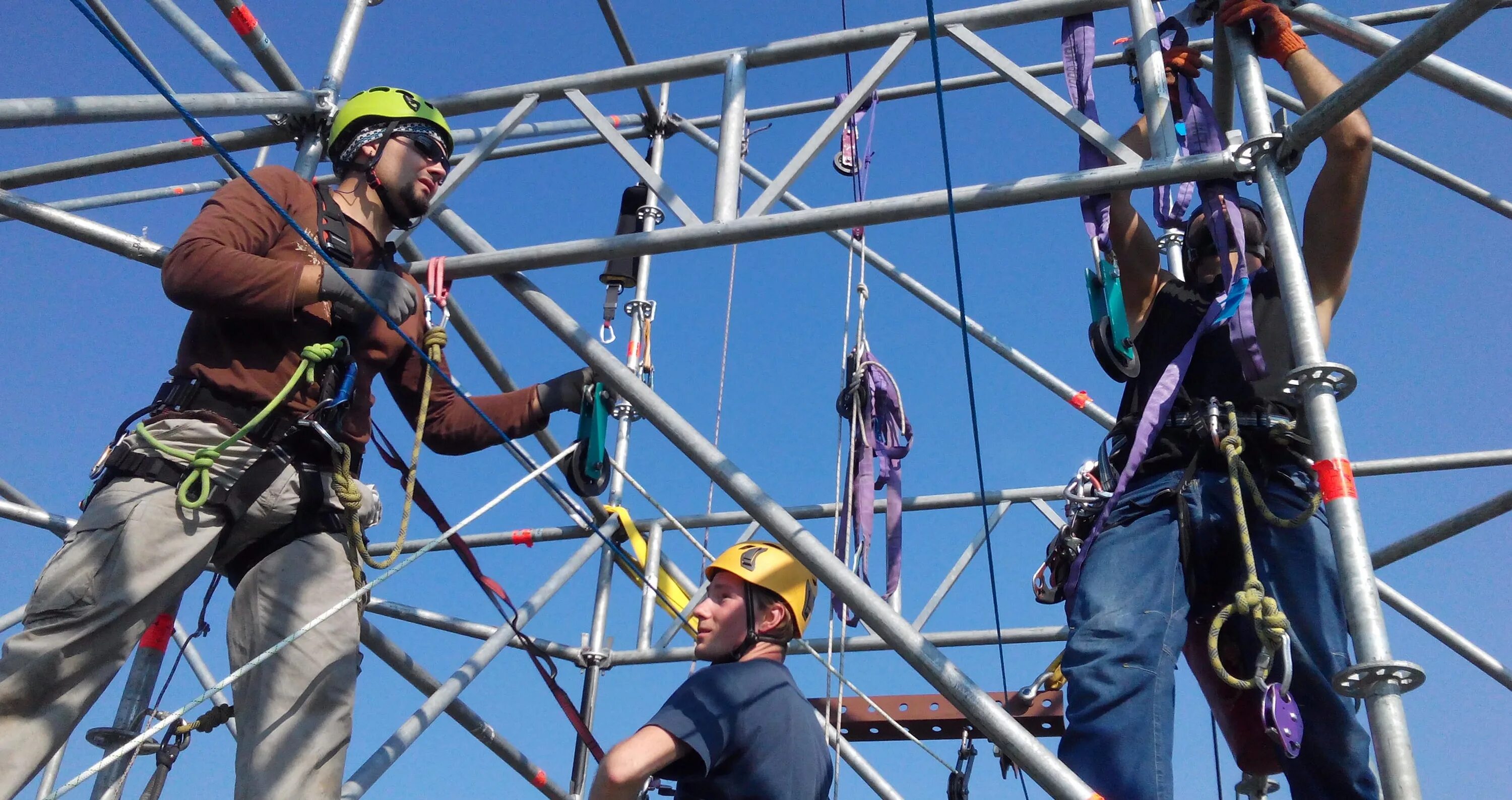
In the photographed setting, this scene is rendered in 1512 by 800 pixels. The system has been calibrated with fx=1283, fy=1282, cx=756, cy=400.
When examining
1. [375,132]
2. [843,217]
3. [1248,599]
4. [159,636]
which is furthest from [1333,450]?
[159,636]

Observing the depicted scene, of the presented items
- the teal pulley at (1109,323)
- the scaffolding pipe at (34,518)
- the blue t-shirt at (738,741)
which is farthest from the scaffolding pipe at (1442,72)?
the scaffolding pipe at (34,518)

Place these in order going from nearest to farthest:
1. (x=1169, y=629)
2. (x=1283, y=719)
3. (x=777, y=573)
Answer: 1. (x=1283, y=719)
2. (x=1169, y=629)
3. (x=777, y=573)

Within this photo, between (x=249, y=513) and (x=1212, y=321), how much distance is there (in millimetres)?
2565

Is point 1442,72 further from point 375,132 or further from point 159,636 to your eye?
point 159,636

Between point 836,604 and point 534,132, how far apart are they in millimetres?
2387

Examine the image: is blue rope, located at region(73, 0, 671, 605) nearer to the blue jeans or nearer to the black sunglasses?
the black sunglasses

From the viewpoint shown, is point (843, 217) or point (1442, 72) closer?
point (1442, 72)

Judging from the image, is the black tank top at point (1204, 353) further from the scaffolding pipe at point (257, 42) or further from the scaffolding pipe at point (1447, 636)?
the scaffolding pipe at point (257, 42)

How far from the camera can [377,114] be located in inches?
161

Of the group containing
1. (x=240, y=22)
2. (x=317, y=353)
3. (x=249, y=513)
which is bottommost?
(x=249, y=513)

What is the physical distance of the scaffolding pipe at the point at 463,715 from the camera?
4.81 meters

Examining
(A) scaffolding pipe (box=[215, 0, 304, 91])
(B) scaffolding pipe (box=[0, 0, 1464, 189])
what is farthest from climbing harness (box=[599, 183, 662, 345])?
(A) scaffolding pipe (box=[215, 0, 304, 91])

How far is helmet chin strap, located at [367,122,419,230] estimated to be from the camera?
4.04 meters

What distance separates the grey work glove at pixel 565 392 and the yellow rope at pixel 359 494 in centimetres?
38
